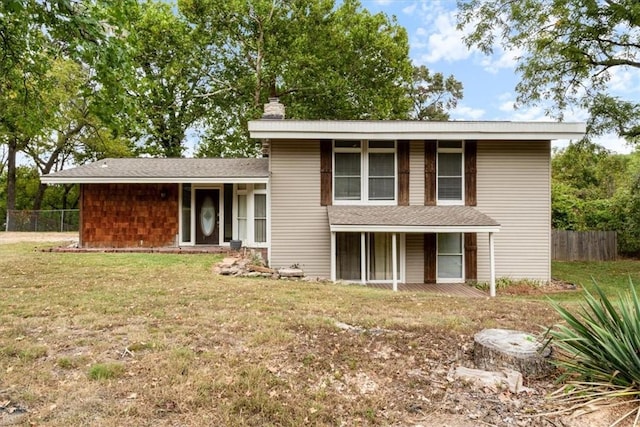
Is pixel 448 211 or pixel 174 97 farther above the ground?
pixel 174 97

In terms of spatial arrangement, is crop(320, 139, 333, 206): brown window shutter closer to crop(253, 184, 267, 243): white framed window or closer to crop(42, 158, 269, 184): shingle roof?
crop(42, 158, 269, 184): shingle roof

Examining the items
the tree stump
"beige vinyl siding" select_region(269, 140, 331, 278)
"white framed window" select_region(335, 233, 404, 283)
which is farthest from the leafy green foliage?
the tree stump

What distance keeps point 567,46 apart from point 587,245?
7.98 meters

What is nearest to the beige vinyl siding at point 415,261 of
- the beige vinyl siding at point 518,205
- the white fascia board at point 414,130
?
the beige vinyl siding at point 518,205

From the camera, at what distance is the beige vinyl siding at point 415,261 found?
10914 millimetres

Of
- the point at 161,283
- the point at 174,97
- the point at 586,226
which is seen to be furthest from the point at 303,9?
the point at 161,283

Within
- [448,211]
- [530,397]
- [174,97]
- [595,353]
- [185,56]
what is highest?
[185,56]

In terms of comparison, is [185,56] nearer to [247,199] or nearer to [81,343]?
[247,199]

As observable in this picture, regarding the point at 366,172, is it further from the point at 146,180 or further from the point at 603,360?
the point at 603,360

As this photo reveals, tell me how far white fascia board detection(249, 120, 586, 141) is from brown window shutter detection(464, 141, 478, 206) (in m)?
0.40

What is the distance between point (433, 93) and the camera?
2902 centimetres

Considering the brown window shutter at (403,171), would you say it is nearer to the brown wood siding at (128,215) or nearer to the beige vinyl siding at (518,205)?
the beige vinyl siding at (518,205)

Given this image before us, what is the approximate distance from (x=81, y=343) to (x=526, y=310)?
591cm

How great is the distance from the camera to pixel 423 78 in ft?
94.7
